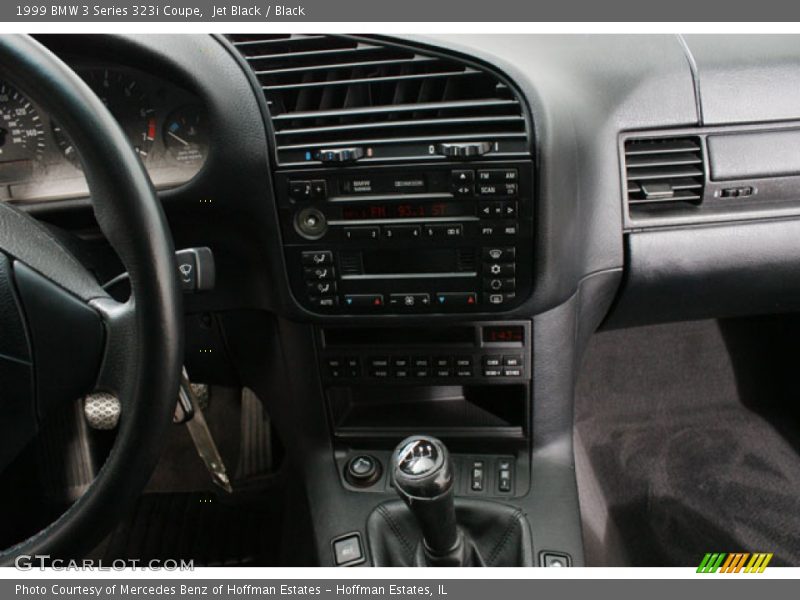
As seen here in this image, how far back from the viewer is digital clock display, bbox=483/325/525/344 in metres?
1.21

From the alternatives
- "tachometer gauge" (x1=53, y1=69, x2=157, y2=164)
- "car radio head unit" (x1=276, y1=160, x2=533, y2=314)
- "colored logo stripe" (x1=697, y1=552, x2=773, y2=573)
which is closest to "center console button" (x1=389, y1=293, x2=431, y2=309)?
"car radio head unit" (x1=276, y1=160, x2=533, y2=314)

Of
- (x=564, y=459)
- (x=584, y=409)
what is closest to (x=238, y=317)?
(x=564, y=459)

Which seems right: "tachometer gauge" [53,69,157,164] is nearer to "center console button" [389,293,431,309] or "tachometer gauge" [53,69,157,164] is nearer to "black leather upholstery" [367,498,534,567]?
"center console button" [389,293,431,309]

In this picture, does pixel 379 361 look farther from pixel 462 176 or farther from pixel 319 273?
pixel 462 176

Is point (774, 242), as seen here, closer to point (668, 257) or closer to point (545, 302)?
point (668, 257)

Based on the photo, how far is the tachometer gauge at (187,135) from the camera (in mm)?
1162

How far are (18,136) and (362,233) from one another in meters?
0.60

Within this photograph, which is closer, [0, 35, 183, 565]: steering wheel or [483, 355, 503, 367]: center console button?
[0, 35, 183, 565]: steering wheel

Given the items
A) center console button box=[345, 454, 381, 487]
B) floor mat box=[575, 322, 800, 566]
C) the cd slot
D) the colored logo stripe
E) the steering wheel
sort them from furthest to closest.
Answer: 1. floor mat box=[575, 322, 800, 566]
2. the colored logo stripe
3. center console button box=[345, 454, 381, 487]
4. the cd slot
5. the steering wheel

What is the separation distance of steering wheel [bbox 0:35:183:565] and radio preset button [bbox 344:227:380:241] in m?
0.36

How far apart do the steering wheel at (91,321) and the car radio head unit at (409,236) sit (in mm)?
347

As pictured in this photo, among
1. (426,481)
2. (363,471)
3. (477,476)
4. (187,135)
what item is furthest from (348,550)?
(187,135)

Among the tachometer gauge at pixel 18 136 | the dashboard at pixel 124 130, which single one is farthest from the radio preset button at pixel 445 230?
the tachometer gauge at pixel 18 136

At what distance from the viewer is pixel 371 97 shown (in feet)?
3.70
